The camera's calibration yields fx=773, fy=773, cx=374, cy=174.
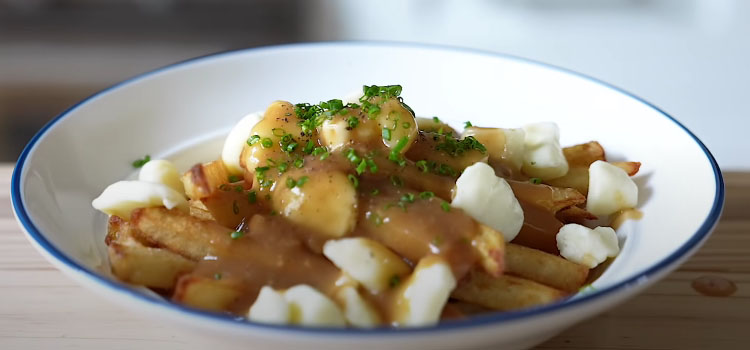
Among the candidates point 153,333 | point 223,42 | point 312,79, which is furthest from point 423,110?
point 223,42

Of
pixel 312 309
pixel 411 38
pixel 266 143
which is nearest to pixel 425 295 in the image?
pixel 312 309

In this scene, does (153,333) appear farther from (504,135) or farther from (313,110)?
(504,135)

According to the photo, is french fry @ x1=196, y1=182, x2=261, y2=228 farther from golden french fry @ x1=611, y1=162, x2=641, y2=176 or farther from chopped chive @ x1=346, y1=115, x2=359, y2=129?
golden french fry @ x1=611, y1=162, x2=641, y2=176

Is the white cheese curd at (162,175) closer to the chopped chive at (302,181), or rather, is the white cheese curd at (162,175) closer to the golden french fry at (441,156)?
the chopped chive at (302,181)

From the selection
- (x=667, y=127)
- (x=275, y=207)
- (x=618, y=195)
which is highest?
(x=667, y=127)

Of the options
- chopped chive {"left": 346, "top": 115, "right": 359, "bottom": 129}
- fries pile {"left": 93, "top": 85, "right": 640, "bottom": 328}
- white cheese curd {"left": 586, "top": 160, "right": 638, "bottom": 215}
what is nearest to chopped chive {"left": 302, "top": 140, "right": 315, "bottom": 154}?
fries pile {"left": 93, "top": 85, "right": 640, "bottom": 328}
